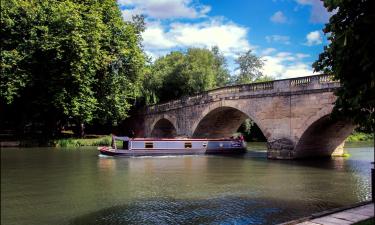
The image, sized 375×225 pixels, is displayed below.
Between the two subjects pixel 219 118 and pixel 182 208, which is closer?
pixel 182 208

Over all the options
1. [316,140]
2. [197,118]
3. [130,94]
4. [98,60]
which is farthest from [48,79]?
[316,140]

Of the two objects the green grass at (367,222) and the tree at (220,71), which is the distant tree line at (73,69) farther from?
the green grass at (367,222)

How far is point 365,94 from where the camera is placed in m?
7.98

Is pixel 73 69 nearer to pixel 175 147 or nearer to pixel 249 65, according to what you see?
pixel 175 147

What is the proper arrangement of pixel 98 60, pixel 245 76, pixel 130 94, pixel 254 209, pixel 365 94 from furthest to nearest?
1. pixel 245 76
2. pixel 130 94
3. pixel 98 60
4. pixel 254 209
5. pixel 365 94

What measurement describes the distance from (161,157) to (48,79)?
11.6m

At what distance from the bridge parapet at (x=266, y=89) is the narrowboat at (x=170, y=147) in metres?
3.68

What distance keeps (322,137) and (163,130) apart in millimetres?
22471

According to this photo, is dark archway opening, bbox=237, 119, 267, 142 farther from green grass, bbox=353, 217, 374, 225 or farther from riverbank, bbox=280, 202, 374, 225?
green grass, bbox=353, 217, 374, 225

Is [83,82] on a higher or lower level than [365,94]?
higher

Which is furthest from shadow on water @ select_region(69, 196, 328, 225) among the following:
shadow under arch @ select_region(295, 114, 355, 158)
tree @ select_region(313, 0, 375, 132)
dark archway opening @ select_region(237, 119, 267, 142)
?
dark archway opening @ select_region(237, 119, 267, 142)

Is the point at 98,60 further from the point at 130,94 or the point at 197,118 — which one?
the point at 197,118

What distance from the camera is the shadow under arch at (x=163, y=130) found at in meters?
44.1

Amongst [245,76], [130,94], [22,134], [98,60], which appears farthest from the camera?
[245,76]
